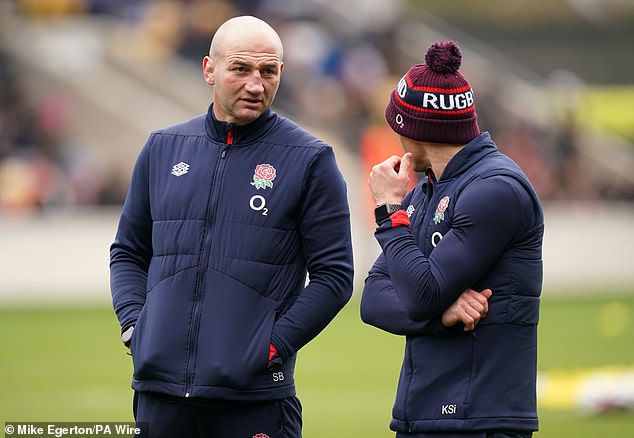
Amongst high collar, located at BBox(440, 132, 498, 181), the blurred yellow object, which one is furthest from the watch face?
the blurred yellow object

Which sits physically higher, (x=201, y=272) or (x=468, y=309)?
(x=201, y=272)

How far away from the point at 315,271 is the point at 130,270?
82 centimetres

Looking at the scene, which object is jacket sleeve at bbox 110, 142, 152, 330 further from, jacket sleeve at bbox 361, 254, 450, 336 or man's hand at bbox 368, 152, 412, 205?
man's hand at bbox 368, 152, 412, 205

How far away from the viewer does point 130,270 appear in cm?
545

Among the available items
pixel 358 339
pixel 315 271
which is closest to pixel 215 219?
pixel 315 271

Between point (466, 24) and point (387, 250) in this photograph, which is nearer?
point (387, 250)

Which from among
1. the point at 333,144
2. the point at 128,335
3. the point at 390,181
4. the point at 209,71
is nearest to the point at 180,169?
the point at 209,71

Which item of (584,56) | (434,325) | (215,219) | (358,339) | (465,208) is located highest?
(584,56)

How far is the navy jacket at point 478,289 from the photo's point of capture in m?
4.52

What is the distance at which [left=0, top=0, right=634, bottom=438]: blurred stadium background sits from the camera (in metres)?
12.5

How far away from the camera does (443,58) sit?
190 inches

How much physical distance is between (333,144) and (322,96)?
216cm

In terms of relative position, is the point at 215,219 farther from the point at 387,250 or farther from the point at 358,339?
the point at 358,339

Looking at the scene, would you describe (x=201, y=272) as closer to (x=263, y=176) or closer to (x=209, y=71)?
(x=263, y=176)
